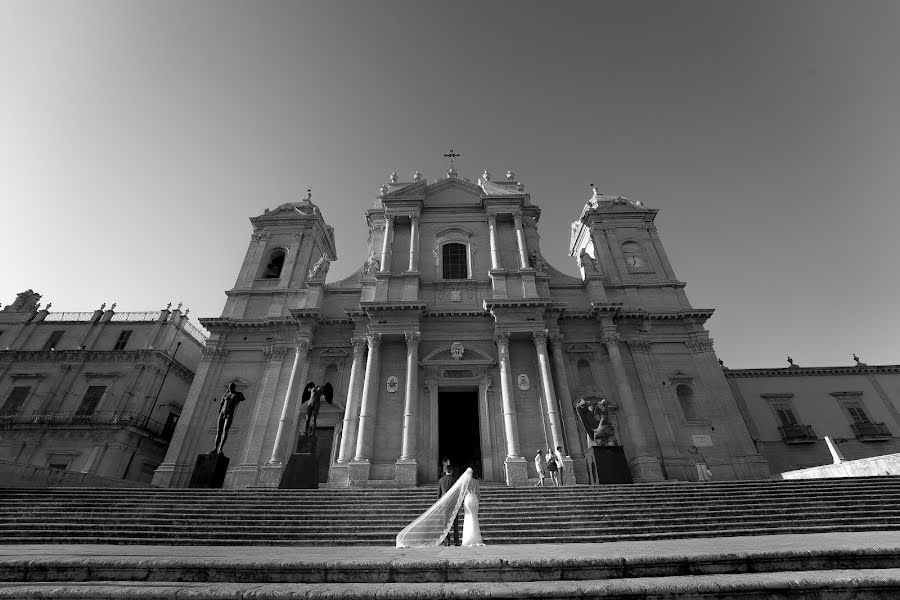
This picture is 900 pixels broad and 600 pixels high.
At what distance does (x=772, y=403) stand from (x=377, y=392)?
2119 centimetres

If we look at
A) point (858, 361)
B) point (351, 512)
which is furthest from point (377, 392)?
point (858, 361)

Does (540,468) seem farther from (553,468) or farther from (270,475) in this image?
(270,475)

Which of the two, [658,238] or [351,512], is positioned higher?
[658,238]

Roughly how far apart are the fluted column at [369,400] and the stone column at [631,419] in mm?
10111

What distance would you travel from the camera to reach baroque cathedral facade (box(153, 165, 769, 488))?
54.5ft

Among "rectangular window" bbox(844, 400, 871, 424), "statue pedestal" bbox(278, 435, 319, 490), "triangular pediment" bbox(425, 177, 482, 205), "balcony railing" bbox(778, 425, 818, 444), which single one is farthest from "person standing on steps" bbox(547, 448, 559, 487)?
"rectangular window" bbox(844, 400, 871, 424)

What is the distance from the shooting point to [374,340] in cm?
1822

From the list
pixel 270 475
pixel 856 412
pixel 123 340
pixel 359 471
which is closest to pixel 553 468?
pixel 359 471

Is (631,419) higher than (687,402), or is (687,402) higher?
(687,402)

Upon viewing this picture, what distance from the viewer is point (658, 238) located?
2381cm

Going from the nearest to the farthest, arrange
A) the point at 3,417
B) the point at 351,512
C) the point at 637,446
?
the point at 351,512
the point at 637,446
the point at 3,417

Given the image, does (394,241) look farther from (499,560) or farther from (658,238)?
(499,560)

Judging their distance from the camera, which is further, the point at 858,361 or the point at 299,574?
the point at 858,361

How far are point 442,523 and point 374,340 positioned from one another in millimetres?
12369
